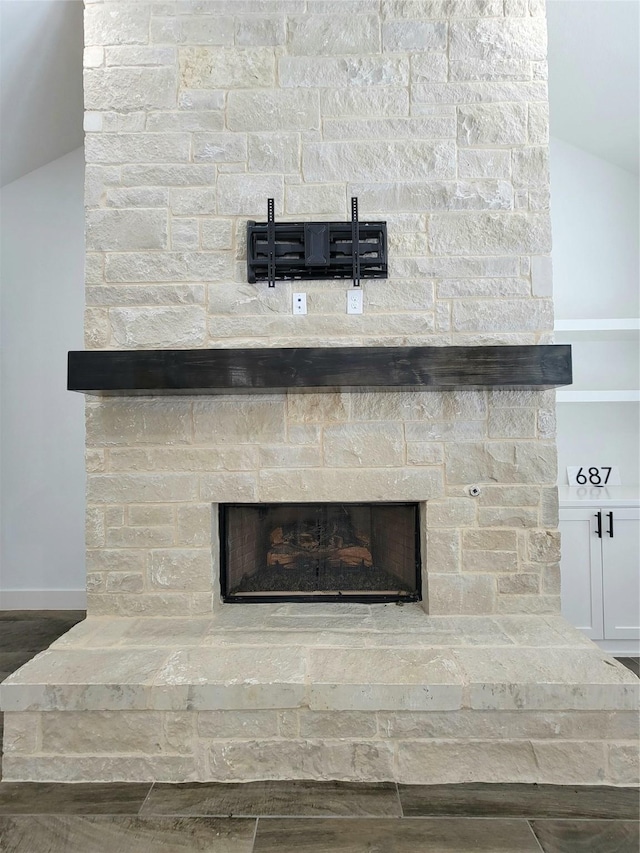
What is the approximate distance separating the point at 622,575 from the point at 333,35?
283 centimetres

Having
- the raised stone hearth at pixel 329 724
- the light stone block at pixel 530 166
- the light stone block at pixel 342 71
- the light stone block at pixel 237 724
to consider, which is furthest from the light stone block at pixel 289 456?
the light stone block at pixel 342 71

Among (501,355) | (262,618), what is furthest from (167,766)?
(501,355)

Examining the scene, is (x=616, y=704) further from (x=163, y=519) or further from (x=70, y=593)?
(x=70, y=593)

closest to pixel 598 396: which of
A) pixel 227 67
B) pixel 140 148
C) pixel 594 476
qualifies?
pixel 594 476

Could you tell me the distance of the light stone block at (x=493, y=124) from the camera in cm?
212

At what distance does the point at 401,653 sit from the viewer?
178 centimetres

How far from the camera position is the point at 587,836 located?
140 centimetres

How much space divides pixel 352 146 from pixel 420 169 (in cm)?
30

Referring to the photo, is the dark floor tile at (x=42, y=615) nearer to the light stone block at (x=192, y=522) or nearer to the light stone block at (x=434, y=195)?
the light stone block at (x=192, y=522)

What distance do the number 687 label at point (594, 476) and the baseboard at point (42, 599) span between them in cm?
313

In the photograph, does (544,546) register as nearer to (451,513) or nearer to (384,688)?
(451,513)

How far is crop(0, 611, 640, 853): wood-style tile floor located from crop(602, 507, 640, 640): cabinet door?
3.62 ft

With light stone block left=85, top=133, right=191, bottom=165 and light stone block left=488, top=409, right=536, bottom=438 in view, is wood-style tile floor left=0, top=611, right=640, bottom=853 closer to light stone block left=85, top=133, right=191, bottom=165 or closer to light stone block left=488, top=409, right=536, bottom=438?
light stone block left=488, top=409, right=536, bottom=438

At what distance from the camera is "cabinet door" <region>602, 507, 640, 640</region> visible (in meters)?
2.53
